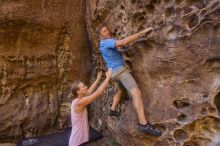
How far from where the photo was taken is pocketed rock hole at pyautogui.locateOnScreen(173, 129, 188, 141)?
383 centimetres

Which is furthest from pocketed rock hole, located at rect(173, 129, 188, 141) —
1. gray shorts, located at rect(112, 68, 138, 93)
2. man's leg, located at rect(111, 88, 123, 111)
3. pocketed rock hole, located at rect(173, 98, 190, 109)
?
man's leg, located at rect(111, 88, 123, 111)

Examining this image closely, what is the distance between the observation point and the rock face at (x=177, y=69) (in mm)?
3648

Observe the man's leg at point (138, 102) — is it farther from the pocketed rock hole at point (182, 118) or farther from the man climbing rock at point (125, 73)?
the pocketed rock hole at point (182, 118)

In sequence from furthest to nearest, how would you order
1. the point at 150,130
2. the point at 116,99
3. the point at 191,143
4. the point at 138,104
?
1. the point at 116,99
2. the point at 138,104
3. the point at 150,130
4. the point at 191,143

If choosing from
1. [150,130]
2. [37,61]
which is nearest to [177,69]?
[150,130]

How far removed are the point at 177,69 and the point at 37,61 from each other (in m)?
2.87

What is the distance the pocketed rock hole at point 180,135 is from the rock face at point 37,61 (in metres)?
2.79

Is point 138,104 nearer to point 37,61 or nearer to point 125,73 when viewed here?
point 125,73

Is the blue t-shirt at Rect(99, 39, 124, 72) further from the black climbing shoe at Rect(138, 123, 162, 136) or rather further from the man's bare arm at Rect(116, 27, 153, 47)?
the black climbing shoe at Rect(138, 123, 162, 136)

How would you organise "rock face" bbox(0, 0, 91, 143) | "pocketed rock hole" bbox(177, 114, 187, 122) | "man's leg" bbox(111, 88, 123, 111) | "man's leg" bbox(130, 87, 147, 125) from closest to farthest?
"pocketed rock hole" bbox(177, 114, 187, 122) → "man's leg" bbox(130, 87, 147, 125) → "man's leg" bbox(111, 88, 123, 111) → "rock face" bbox(0, 0, 91, 143)

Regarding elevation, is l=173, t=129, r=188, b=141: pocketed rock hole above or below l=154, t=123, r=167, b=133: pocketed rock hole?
below

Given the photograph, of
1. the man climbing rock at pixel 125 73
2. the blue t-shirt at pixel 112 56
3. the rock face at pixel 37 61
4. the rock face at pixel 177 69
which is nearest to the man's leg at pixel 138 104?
the man climbing rock at pixel 125 73

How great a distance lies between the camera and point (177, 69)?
12.8 ft

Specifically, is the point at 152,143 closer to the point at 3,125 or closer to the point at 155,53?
the point at 155,53
